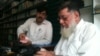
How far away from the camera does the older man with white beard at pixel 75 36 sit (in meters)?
1.58

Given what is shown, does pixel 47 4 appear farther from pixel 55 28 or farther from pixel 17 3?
pixel 17 3

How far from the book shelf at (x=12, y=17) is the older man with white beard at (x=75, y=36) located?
9.98 ft

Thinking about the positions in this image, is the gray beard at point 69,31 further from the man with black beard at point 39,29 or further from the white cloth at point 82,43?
the man with black beard at point 39,29

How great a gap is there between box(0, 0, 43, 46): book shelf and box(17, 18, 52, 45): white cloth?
145 cm

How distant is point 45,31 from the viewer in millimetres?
3219

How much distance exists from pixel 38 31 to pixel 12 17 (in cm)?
199

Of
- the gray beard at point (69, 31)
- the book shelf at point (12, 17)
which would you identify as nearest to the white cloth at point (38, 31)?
the gray beard at point (69, 31)

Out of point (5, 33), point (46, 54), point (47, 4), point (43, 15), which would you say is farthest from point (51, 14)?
point (46, 54)

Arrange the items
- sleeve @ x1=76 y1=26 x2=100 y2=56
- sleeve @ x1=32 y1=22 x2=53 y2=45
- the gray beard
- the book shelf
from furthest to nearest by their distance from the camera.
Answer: the book shelf
sleeve @ x1=32 y1=22 x2=53 y2=45
the gray beard
sleeve @ x1=76 y1=26 x2=100 y2=56

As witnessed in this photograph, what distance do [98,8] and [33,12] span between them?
92.7 inches

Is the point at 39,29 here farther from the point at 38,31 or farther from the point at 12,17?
the point at 12,17

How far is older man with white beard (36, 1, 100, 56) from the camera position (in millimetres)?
1575

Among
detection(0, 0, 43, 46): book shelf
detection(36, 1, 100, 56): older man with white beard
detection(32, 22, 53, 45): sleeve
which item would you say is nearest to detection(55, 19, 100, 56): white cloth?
detection(36, 1, 100, 56): older man with white beard

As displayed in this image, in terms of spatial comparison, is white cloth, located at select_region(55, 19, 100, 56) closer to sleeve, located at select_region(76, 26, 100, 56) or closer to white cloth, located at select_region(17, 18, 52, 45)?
sleeve, located at select_region(76, 26, 100, 56)
